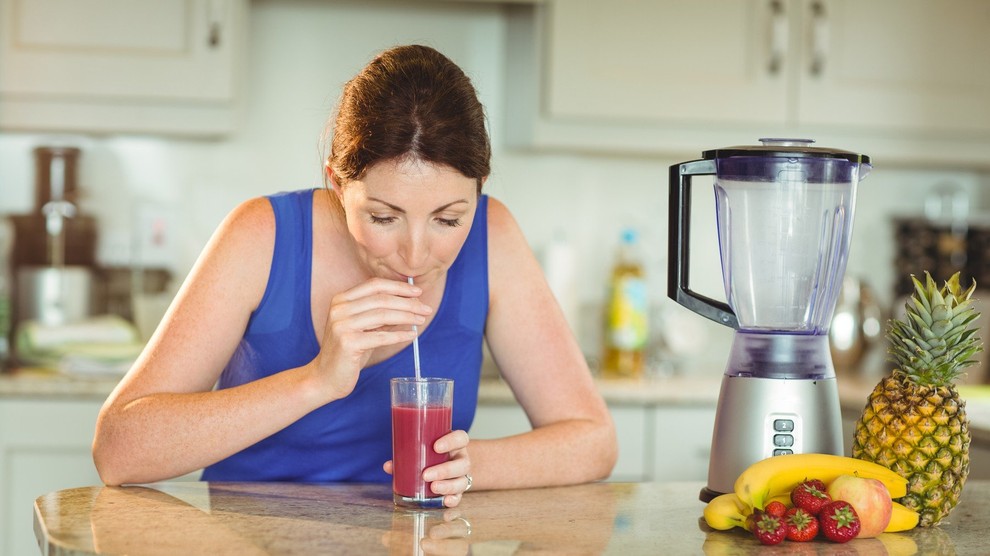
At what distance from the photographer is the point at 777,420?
1269mm

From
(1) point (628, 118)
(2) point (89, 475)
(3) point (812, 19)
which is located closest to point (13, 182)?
(2) point (89, 475)

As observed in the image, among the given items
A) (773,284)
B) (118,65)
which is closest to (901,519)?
(773,284)

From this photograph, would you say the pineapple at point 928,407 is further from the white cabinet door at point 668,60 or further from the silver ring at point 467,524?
the white cabinet door at point 668,60

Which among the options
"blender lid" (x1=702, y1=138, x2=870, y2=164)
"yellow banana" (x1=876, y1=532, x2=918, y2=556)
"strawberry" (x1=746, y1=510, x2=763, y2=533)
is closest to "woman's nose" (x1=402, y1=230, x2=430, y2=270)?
"blender lid" (x1=702, y1=138, x2=870, y2=164)

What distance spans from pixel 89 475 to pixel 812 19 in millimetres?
2098

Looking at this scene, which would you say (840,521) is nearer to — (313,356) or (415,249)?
(415,249)

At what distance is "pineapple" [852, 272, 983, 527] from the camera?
117 centimetres

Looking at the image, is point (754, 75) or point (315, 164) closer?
point (754, 75)

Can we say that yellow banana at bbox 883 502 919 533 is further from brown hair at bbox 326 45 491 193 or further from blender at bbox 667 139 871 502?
brown hair at bbox 326 45 491 193

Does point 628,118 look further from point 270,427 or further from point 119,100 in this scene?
point 270,427

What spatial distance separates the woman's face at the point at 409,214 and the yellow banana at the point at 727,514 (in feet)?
1.46

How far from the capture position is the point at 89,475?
8.17 feet

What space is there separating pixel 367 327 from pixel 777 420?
48cm

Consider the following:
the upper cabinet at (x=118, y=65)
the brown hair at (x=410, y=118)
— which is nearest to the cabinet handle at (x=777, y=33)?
the upper cabinet at (x=118, y=65)
